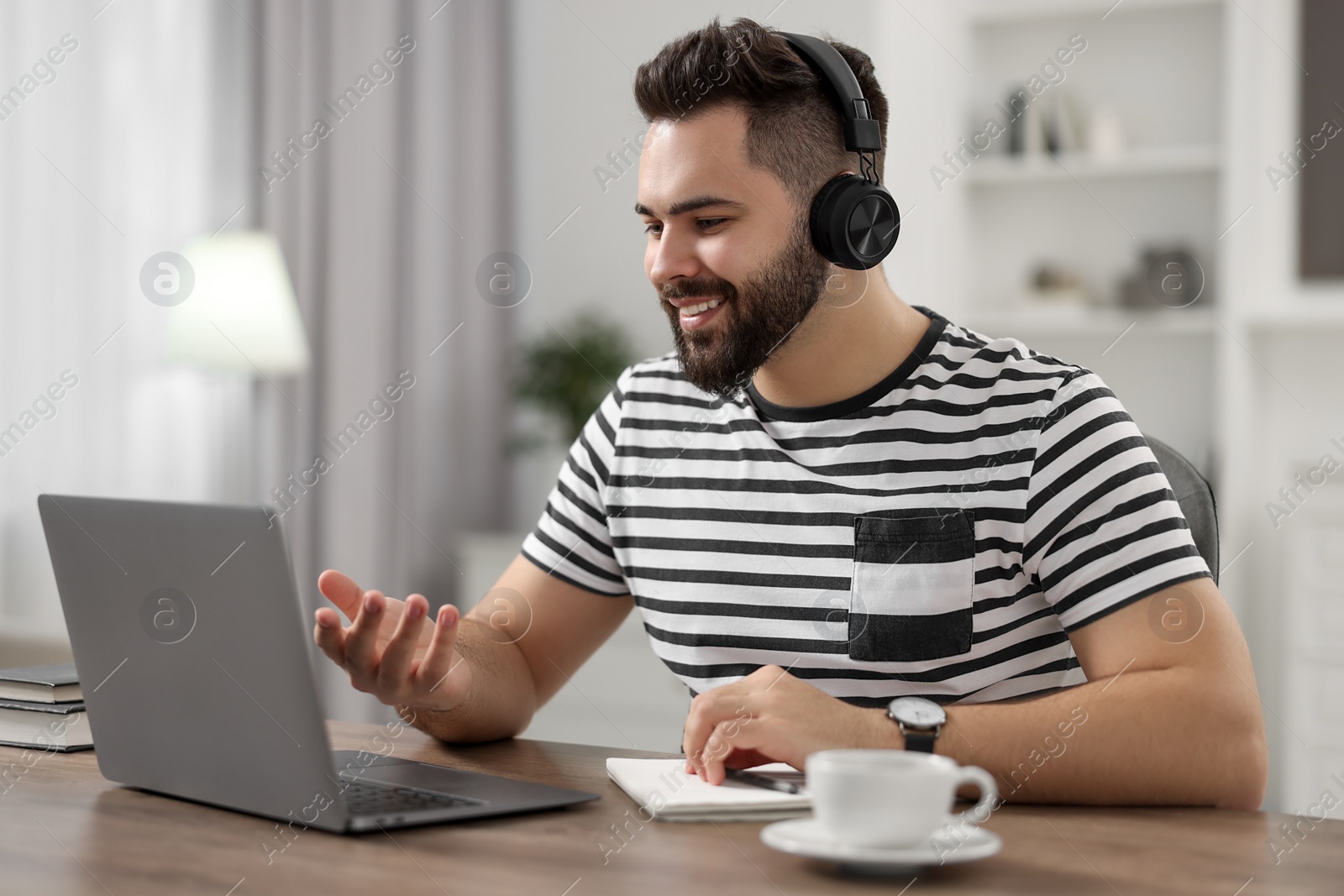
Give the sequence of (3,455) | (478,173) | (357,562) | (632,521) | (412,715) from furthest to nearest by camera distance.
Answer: (478,173) < (357,562) < (3,455) < (632,521) < (412,715)

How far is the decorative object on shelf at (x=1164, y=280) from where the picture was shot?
315 centimetres

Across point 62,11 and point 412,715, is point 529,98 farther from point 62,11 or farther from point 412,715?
point 412,715

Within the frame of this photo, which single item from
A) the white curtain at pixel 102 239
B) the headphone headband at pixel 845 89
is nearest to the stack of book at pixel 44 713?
the headphone headband at pixel 845 89

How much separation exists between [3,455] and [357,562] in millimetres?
883

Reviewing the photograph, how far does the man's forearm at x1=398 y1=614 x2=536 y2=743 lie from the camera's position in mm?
1180

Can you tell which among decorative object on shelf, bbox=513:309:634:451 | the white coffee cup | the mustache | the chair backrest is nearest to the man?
the mustache

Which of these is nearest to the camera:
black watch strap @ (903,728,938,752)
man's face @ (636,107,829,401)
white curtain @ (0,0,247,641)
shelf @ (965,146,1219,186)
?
black watch strap @ (903,728,938,752)

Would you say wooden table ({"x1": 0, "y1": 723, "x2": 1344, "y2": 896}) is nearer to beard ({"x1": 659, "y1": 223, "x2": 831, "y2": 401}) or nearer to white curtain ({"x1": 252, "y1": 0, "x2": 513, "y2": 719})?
beard ({"x1": 659, "y1": 223, "x2": 831, "y2": 401})

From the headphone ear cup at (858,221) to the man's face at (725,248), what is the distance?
0.06 metres

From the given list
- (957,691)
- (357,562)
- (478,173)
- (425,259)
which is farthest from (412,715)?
(478,173)

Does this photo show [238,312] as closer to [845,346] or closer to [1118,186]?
[845,346]

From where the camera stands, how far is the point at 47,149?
238cm

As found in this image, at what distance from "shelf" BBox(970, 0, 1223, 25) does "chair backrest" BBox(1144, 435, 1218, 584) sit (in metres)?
2.29

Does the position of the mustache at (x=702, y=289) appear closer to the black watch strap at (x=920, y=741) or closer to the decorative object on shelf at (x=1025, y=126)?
the black watch strap at (x=920, y=741)
